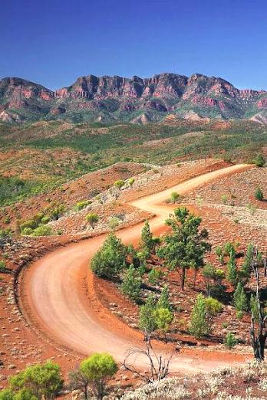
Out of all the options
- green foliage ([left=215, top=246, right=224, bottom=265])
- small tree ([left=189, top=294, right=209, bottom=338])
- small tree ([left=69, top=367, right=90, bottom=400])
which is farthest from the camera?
green foliage ([left=215, top=246, right=224, bottom=265])

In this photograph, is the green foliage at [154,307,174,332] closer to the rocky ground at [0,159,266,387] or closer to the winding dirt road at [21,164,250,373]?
the winding dirt road at [21,164,250,373]

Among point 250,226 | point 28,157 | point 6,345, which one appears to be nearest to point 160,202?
point 250,226

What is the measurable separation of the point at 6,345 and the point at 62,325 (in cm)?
303

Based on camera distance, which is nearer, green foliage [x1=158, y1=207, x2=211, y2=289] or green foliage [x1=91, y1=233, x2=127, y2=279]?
green foliage [x1=91, y1=233, x2=127, y2=279]

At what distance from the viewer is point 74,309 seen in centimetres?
2162

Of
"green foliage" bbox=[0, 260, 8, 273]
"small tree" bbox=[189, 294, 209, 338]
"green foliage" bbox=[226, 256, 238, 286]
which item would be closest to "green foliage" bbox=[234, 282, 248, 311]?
"green foliage" bbox=[226, 256, 238, 286]

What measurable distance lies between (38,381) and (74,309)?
8.47 m

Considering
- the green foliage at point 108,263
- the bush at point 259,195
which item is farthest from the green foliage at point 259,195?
the green foliage at point 108,263

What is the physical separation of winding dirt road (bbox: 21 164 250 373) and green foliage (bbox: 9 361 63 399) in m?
4.53

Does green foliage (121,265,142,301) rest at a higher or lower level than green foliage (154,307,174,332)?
higher

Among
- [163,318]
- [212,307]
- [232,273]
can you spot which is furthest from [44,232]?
[163,318]

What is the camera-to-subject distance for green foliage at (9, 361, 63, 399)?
516 inches

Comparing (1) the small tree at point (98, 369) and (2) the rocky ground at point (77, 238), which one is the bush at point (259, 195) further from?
(1) the small tree at point (98, 369)

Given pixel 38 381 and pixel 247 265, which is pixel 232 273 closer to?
pixel 247 265
